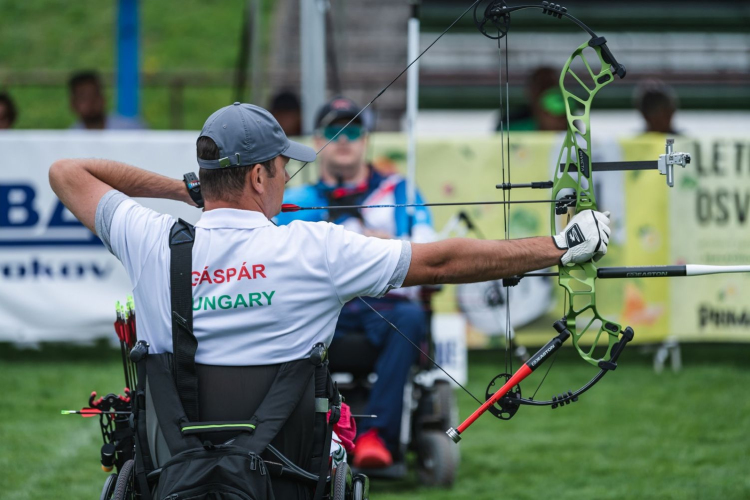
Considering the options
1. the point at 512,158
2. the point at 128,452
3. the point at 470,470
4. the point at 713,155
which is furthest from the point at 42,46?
the point at 128,452

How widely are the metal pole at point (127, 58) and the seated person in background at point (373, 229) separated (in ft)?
13.9

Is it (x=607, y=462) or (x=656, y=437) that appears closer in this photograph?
(x=607, y=462)

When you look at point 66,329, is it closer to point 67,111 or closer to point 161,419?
point 161,419

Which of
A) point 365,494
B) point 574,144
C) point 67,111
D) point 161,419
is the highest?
point 67,111

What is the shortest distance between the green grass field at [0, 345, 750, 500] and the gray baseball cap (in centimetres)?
271

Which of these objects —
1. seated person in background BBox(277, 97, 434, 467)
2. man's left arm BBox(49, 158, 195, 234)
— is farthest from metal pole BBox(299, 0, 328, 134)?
man's left arm BBox(49, 158, 195, 234)

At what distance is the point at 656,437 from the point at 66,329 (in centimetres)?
450

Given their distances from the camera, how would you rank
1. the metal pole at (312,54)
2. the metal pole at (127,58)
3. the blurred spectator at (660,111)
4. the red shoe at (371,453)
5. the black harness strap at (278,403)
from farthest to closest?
the metal pole at (127,58) → the blurred spectator at (660,111) → the metal pole at (312,54) → the red shoe at (371,453) → the black harness strap at (278,403)

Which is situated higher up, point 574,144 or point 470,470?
point 574,144

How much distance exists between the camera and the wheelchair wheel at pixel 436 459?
18.3ft

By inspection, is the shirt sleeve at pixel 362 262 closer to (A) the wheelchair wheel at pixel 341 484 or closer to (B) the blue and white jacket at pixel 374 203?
(A) the wheelchair wheel at pixel 341 484

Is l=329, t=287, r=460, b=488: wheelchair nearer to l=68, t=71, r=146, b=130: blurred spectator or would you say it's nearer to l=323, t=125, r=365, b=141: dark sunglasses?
l=323, t=125, r=365, b=141: dark sunglasses

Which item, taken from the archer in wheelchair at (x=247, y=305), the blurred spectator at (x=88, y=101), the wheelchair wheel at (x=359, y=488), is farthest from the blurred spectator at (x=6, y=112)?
the wheelchair wheel at (x=359, y=488)

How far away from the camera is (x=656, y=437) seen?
658cm
